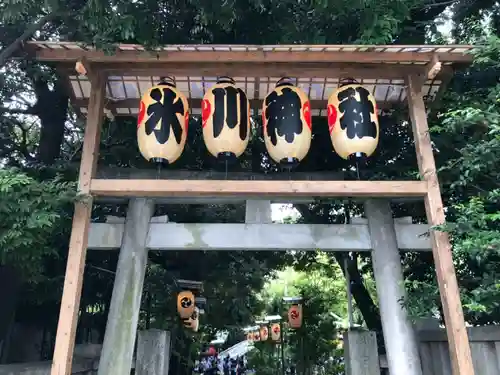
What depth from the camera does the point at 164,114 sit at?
14.7 feet

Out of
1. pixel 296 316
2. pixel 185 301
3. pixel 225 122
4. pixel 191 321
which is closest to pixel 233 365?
pixel 296 316

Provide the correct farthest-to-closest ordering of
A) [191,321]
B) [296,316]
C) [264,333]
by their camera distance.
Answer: [264,333], [296,316], [191,321]

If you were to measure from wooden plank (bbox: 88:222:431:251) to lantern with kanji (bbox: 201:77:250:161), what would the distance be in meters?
1.70

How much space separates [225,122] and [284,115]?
62 centimetres

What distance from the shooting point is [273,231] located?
5828 mm

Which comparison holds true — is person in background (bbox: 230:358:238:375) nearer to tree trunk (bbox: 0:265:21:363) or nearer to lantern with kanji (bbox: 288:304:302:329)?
lantern with kanji (bbox: 288:304:302:329)

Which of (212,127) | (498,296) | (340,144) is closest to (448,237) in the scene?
(498,296)

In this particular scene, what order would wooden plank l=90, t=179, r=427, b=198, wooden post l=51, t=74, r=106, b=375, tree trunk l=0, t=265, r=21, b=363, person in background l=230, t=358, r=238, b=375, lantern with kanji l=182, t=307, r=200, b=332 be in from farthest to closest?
person in background l=230, t=358, r=238, b=375 < lantern with kanji l=182, t=307, r=200, b=332 < tree trunk l=0, t=265, r=21, b=363 < wooden plank l=90, t=179, r=427, b=198 < wooden post l=51, t=74, r=106, b=375

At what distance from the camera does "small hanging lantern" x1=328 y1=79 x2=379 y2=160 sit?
4.35 meters

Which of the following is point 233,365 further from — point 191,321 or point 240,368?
point 191,321

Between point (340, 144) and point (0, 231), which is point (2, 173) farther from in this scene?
point (340, 144)

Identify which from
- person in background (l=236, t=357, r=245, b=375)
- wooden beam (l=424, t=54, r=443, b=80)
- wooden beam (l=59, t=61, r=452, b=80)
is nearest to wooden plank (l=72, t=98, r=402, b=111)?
wooden beam (l=59, t=61, r=452, b=80)

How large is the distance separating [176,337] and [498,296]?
7717 millimetres

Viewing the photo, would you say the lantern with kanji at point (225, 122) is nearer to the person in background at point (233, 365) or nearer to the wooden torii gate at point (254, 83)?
the wooden torii gate at point (254, 83)
